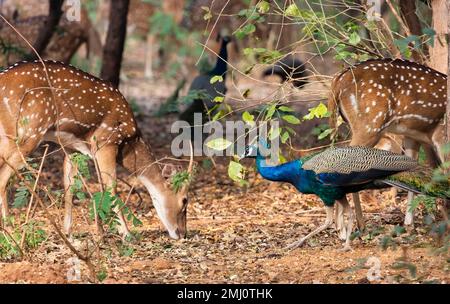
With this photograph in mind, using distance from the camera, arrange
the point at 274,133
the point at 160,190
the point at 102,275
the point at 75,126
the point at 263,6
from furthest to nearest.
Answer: the point at 160,190 < the point at 75,126 < the point at 263,6 < the point at 274,133 < the point at 102,275

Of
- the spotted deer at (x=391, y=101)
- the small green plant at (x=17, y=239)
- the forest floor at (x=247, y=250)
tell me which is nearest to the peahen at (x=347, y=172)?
the forest floor at (x=247, y=250)

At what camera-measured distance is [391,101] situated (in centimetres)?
862

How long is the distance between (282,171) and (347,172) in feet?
1.81

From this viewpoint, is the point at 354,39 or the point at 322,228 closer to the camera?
the point at 322,228

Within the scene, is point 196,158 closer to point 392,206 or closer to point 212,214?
point 212,214

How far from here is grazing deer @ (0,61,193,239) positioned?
27.8 ft

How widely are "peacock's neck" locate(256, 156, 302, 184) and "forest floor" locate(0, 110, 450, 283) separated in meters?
0.58

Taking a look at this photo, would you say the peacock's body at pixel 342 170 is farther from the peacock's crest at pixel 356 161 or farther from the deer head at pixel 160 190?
the deer head at pixel 160 190

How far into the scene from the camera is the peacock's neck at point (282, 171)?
748cm

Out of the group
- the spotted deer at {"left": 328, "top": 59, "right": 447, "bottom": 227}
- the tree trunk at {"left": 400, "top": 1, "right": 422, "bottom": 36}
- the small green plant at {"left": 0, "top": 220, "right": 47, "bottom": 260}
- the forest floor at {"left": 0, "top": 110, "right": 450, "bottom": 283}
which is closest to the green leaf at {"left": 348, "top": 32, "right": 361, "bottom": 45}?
the spotted deer at {"left": 328, "top": 59, "right": 447, "bottom": 227}

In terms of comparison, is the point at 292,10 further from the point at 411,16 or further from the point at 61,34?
the point at 61,34

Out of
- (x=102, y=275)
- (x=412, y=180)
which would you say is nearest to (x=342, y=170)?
(x=412, y=180)
